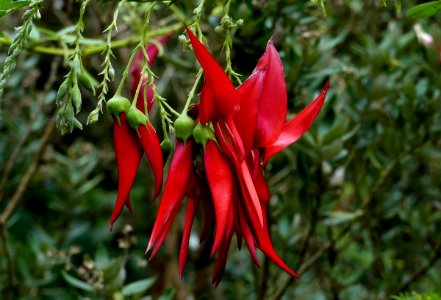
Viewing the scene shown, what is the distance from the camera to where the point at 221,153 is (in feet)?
2.66

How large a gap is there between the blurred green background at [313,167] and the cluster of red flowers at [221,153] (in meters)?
0.34

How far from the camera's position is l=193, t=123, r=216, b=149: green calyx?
82cm

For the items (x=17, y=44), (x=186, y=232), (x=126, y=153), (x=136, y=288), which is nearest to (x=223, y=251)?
(x=186, y=232)

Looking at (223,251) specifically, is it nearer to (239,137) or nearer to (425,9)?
(239,137)

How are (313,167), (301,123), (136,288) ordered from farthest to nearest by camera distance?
(313,167), (136,288), (301,123)

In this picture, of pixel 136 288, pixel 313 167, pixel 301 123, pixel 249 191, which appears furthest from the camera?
pixel 313 167

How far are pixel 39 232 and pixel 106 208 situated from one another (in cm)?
69

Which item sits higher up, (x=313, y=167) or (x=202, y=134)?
(x=202, y=134)

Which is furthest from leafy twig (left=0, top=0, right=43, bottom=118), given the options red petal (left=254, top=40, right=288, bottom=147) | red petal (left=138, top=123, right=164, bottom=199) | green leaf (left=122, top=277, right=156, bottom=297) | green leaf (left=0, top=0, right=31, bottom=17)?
green leaf (left=122, top=277, right=156, bottom=297)

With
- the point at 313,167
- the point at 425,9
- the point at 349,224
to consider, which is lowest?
the point at 349,224

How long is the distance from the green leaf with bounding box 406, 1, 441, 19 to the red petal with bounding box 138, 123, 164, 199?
376 mm

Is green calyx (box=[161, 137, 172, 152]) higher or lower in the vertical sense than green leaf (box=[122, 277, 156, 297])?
higher

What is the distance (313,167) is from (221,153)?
80 cm

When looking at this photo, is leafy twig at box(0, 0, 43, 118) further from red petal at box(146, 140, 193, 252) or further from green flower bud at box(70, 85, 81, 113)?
red petal at box(146, 140, 193, 252)
